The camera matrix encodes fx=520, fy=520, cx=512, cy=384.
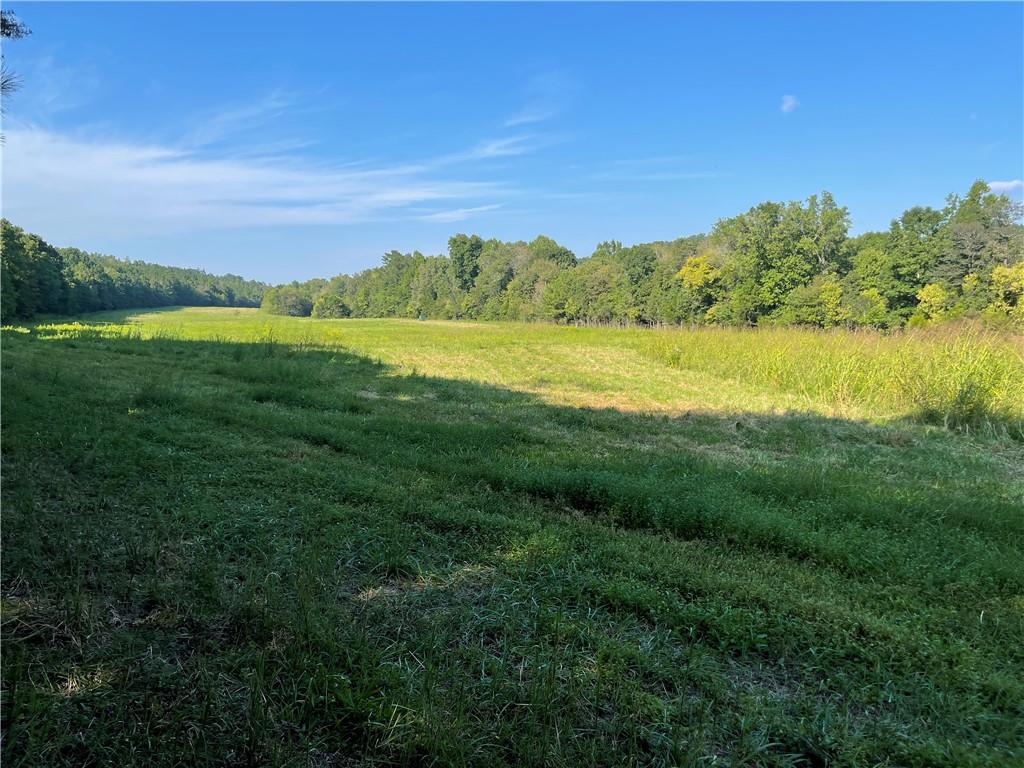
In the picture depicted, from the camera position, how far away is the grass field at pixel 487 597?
1.98 m

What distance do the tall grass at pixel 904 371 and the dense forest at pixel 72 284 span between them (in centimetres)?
2538

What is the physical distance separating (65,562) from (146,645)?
109 cm

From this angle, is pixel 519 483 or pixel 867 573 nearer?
pixel 867 573

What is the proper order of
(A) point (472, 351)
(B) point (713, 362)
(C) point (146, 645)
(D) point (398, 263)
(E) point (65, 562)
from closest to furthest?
(C) point (146, 645) → (E) point (65, 562) → (B) point (713, 362) → (A) point (472, 351) → (D) point (398, 263)

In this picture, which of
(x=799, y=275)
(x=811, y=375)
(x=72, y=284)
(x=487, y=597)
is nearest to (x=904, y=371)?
(x=811, y=375)

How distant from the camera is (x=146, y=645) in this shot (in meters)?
2.34

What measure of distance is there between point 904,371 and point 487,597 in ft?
38.2

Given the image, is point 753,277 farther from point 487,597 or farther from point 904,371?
point 487,597

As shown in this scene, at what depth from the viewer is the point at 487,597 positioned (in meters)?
2.98

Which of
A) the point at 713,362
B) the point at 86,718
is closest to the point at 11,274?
the point at 713,362

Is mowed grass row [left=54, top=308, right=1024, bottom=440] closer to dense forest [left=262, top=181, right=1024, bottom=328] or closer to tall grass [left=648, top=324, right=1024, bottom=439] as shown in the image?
tall grass [left=648, top=324, right=1024, bottom=439]

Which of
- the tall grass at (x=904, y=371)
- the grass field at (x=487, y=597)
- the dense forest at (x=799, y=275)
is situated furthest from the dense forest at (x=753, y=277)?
the grass field at (x=487, y=597)

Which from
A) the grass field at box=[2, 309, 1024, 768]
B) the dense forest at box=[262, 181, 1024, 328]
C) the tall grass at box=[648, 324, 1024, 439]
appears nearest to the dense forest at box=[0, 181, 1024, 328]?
the dense forest at box=[262, 181, 1024, 328]

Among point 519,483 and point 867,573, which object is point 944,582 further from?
point 519,483
